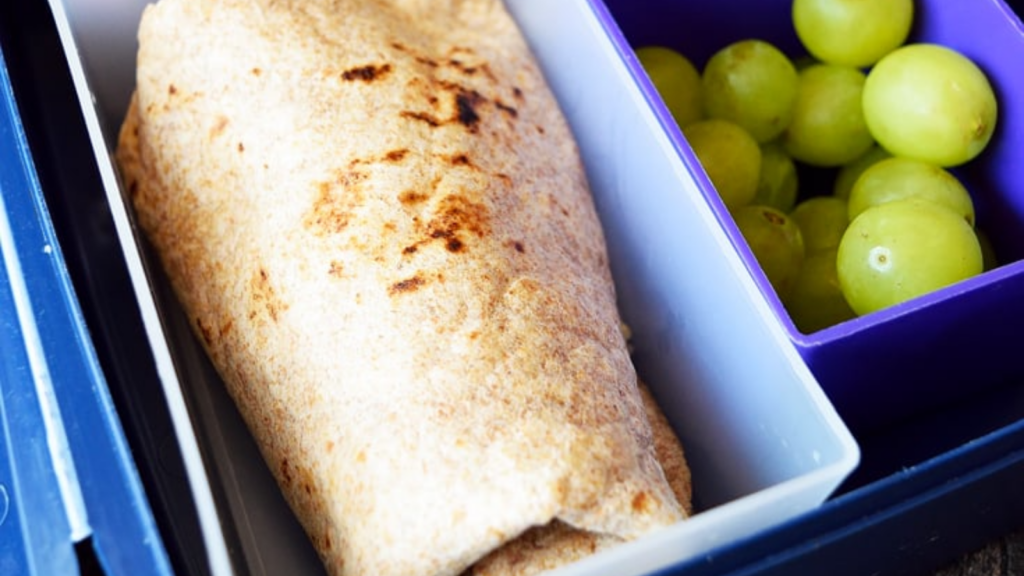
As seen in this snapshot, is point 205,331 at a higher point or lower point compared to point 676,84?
lower

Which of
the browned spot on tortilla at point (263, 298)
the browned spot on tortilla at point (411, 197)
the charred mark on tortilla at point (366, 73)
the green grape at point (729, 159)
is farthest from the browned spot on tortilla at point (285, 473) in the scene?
the green grape at point (729, 159)

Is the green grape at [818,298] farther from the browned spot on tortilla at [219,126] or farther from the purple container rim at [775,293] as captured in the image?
the browned spot on tortilla at [219,126]

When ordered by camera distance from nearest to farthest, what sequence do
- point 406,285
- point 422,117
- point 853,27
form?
point 406,285 → point 422,117 → point 853,27

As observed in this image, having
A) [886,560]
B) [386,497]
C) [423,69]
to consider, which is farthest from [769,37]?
[386,497]

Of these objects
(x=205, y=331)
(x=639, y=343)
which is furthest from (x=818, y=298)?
(x=205, y=331)

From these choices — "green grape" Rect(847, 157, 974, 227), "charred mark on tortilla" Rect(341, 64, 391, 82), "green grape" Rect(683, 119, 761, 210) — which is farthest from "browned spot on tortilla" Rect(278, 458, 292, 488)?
"green grape" Rect(847, 157, 974, 227)

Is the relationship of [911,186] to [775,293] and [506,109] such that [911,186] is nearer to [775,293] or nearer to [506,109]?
[775,293]

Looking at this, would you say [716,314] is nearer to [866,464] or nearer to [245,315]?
[866,464]
